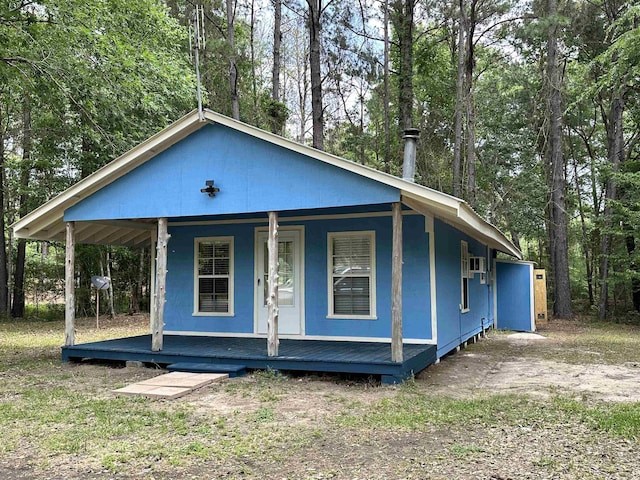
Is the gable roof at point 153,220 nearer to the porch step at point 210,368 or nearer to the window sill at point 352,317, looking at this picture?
the window sill at point 352,317

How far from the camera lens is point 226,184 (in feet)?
24.2

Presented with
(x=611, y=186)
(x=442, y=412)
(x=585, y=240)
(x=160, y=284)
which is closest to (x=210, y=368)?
(x=160, y=284)

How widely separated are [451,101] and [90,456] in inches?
757

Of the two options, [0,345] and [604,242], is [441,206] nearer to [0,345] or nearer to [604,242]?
[0,345]

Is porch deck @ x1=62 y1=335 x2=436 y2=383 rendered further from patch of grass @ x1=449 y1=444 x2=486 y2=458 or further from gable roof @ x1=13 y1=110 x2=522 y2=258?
patch of grass @ x1=449 y1=444 x2=486 y2=458

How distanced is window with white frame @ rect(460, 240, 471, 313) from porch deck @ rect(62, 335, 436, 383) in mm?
2538

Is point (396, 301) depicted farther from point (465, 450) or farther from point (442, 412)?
point (465, 450)

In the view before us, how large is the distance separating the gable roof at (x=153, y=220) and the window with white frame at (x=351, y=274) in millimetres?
1244

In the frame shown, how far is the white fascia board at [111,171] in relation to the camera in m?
7.57

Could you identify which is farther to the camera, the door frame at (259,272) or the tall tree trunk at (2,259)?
the tall tree trunk at (2,259)

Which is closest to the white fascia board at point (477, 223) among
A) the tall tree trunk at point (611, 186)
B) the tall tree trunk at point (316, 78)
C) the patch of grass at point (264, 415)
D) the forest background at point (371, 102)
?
the patch of grass at point (264, 415)

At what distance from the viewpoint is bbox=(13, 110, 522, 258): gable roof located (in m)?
6.44

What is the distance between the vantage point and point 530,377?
23.4 feet

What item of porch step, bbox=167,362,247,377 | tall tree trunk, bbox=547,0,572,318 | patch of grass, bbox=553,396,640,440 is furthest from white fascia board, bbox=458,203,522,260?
tall tree trunk, bbox=547,0,572,318
